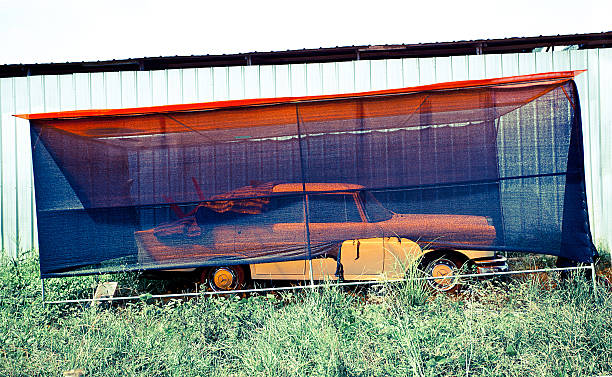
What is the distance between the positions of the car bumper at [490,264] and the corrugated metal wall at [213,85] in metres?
4.14

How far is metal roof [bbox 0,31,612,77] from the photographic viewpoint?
9.16 m

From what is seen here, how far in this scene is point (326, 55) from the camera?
9.59m

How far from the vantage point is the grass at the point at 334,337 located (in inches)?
142

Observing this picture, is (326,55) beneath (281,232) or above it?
above

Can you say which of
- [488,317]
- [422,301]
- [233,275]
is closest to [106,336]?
[233,275]

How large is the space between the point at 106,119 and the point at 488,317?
15.3 feet

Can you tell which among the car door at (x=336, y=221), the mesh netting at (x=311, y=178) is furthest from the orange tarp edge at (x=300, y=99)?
the car door at (x=336, y=221)

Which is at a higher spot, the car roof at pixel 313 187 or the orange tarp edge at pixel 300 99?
the orange tarp edge at pixel 300 99

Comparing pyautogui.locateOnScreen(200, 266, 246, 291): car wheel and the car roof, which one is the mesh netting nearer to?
the car roof

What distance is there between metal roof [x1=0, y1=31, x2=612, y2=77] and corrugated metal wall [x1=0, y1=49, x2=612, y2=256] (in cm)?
36

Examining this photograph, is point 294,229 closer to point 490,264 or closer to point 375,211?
point 375,211

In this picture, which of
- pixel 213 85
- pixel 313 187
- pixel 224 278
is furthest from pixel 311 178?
pixel 213 85

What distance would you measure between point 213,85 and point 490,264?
5.89 metres

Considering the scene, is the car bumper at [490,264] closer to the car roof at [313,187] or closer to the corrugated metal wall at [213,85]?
the car roof at [313,187]
